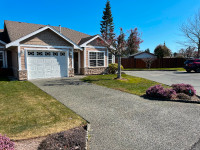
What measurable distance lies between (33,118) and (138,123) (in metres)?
3.21

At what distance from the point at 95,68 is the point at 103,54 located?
6.08ft

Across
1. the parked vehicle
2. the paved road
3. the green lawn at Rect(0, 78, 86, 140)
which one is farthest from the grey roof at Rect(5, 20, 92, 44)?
the parked vehicle

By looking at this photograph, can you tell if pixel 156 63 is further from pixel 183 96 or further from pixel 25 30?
pixel 183 96

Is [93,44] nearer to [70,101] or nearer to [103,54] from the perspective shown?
[103,54]

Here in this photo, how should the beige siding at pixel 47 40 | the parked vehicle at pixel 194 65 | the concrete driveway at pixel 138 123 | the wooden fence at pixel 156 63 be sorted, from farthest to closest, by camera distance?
the wooden fence at pixel 156 63 < the parked vehicle at pixel 194 65 < the beige siding at pixel 47 40 < the concrete driveway at pixel 138 123

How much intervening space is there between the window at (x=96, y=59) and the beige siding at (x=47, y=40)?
10.1 feet

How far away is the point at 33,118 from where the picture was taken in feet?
15.7

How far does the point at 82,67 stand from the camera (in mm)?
16281

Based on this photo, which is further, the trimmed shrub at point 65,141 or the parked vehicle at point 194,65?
the parked vehicle at point 194,65

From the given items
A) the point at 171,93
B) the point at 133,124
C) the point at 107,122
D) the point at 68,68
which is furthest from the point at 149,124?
the point at 68,68

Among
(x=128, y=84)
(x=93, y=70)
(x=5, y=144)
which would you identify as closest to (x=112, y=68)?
(x=93, y=70)

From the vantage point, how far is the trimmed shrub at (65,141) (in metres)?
3.18

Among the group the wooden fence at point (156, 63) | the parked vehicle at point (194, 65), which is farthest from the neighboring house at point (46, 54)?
the wooden fence at point (156, 63)

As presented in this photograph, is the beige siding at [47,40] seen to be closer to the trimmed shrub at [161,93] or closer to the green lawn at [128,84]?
the green lawn at [128,84]
